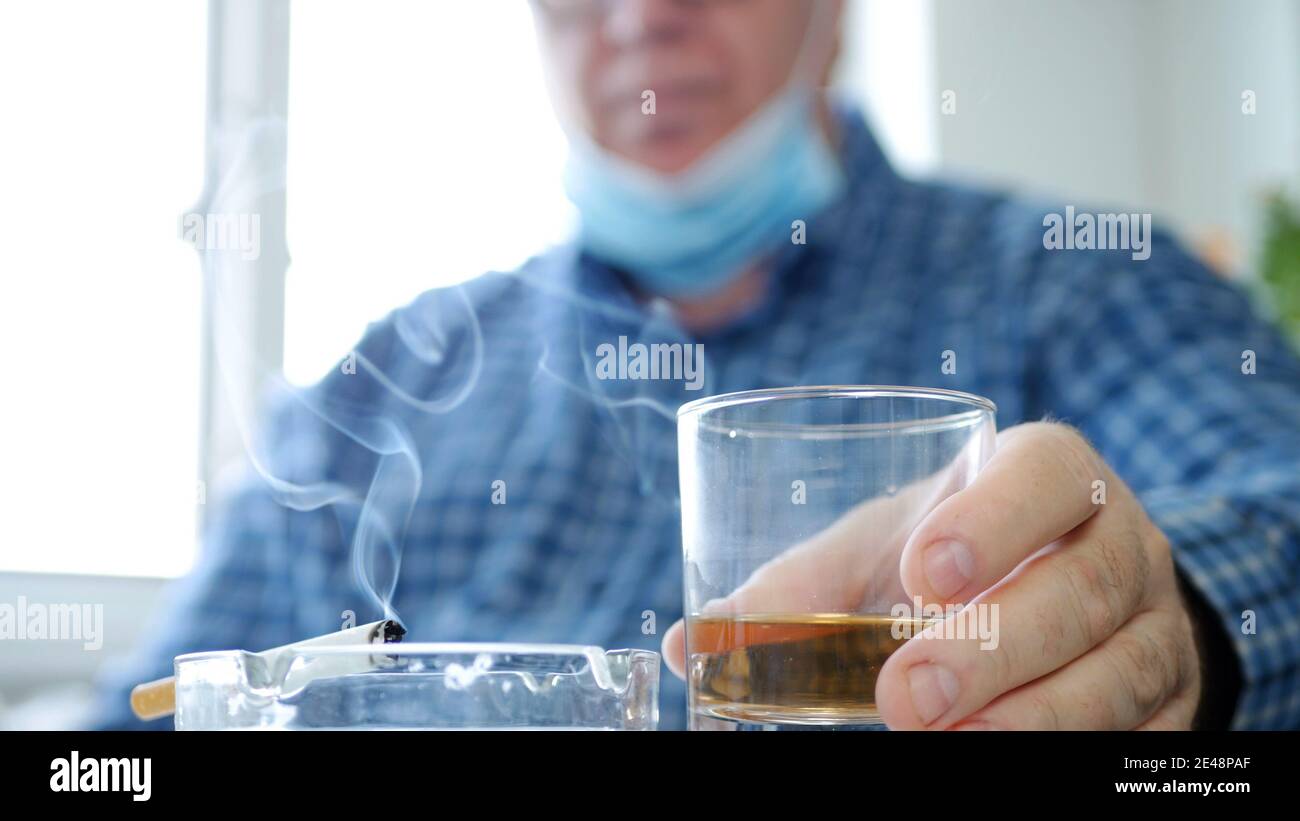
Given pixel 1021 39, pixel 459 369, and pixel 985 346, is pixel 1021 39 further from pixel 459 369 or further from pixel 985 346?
pixel 459 369

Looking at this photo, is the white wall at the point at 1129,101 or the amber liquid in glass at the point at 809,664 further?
the white wall at the point at 1129,101

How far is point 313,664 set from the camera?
288 mm

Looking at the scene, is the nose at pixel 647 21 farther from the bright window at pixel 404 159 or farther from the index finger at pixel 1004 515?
the index finger at pixel 1004 515

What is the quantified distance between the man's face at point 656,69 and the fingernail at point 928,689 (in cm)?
56

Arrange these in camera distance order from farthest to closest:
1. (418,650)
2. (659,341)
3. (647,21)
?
(659,341), (647,21), (418,650)

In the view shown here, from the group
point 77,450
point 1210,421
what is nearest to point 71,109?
point 77,450

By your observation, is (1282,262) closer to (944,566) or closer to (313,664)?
(944,566)

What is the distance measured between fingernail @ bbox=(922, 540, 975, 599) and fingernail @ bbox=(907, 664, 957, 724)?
0.07 feet

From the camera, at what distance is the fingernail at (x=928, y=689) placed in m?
0.29

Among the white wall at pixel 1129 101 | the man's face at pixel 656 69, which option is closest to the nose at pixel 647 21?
the man's face at pixel 656 69

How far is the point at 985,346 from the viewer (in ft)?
2.97

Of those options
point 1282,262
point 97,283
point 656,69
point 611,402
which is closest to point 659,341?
point 611,402

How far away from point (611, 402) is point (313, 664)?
20.5 inches

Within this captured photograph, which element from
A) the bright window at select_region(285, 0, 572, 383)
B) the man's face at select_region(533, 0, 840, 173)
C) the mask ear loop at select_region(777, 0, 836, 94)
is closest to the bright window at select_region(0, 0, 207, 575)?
the bright window at select_region(285, 0, 572, 383)
